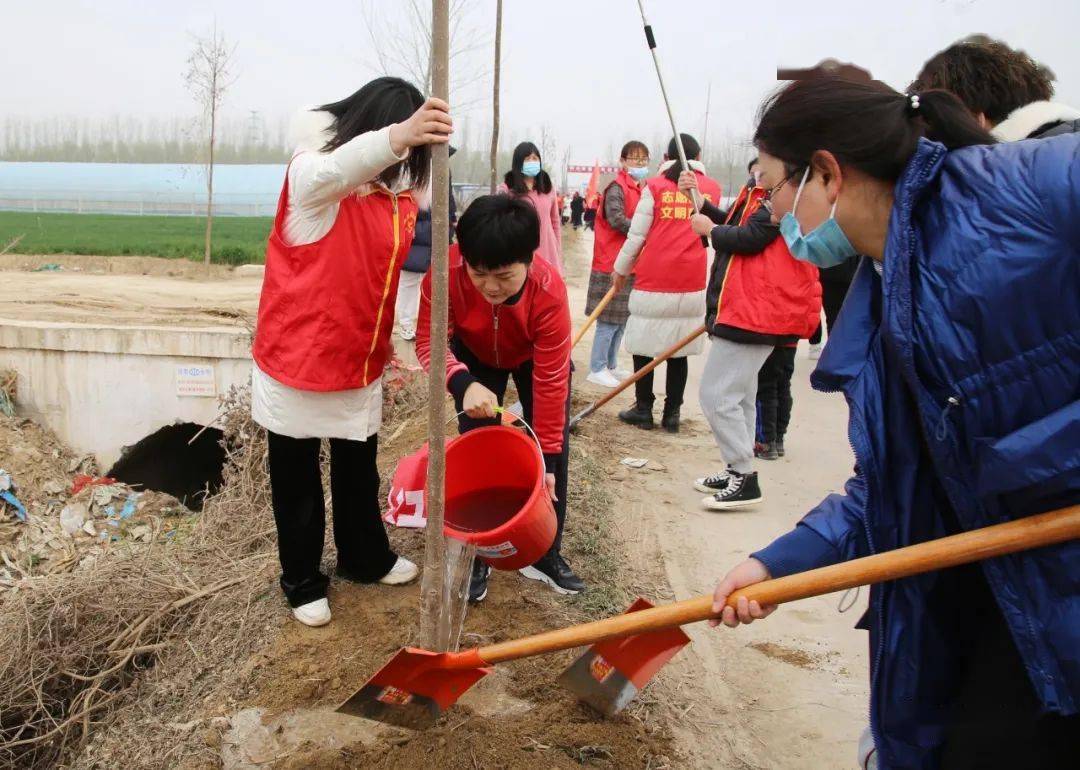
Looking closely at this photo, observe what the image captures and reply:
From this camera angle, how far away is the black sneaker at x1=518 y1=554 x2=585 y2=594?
335 cm

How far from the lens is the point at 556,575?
3369 mm

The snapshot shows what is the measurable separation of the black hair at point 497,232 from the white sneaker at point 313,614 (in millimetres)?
1317

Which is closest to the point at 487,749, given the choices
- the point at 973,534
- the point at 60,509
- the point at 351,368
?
the point at 351,368

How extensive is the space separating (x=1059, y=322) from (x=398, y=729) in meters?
2.07

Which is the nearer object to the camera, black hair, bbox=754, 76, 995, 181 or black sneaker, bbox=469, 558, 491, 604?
black hair, bbox=754, 76, 995, 181

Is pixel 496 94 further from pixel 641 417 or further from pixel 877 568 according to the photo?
pixel 877 568

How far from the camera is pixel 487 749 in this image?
7.93ft

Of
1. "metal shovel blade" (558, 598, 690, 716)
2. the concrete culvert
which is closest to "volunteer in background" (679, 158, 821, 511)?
"metal shovel blade" (558, 598, 690, 716)

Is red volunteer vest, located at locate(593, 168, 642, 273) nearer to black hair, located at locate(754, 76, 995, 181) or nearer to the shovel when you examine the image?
the shovel

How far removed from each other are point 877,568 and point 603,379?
5685 millimetres

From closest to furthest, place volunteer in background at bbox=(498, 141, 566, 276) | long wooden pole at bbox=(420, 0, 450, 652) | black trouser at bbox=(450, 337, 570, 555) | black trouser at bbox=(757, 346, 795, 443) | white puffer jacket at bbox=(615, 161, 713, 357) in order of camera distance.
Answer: long wooden pole at bbox=(420, 0, 450, 652) < black trouser at bbox=(450, 337, 570, 555) < black trouser at bbox=(757, 346, 795, 443) < white puffer jacket at bbox=(615, 161, 713, 357) < volunteer in background at bbox=(498, 141, 566, 276)

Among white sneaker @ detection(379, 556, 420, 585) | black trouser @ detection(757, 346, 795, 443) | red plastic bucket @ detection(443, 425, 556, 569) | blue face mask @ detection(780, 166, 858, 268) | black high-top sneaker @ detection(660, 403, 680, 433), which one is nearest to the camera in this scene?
blue face mask @ detection(780, 166, 858, 268)

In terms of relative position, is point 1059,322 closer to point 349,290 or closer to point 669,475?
point 349,290

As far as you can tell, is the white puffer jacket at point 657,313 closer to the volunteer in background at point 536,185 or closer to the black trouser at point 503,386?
the volunteer in background at point 536,185
